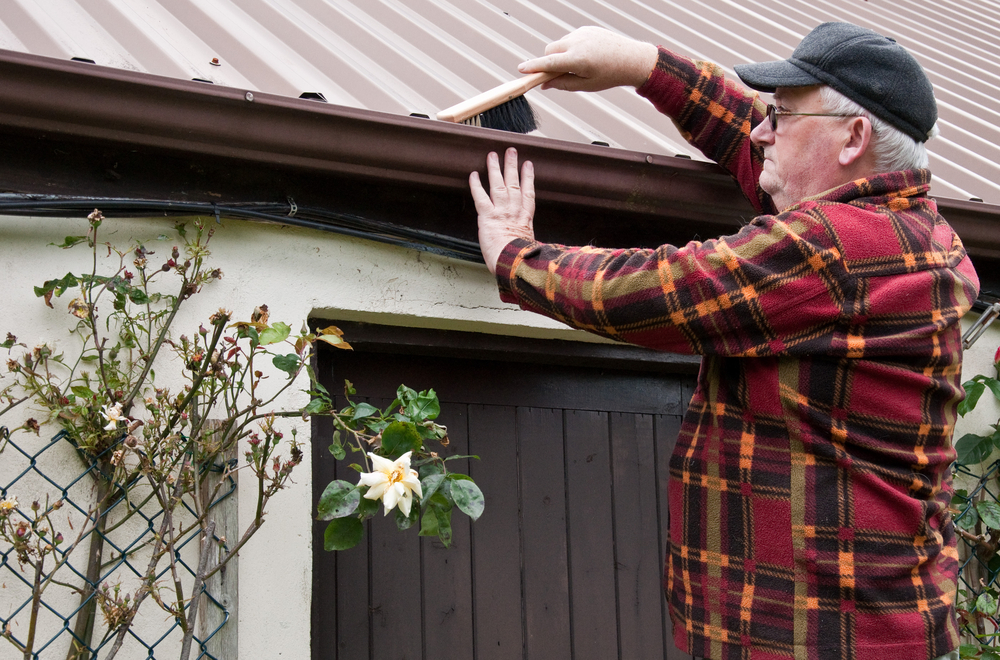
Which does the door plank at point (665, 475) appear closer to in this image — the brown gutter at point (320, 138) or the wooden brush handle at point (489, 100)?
the brown gutter at point (320, 138)

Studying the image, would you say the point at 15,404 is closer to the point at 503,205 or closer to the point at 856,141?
the point at 503,205

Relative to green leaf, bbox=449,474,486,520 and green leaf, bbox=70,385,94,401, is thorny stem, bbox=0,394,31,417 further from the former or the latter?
green leaf, bbox=449,474,486,520

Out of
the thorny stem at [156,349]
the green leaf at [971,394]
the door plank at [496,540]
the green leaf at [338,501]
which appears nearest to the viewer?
the green leaf at [338,501]

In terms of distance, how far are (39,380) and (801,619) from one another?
5.28 ft

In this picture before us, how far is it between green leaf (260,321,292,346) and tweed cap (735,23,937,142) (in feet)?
3.73

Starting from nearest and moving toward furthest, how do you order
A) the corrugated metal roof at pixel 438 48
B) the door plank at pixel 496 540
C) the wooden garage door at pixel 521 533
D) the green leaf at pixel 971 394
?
the corrugated metal roof at pixel 438 48
the wooden garage door at pixel 521 533
the door plank at pixel 496 540
the green leaf at pixel 971 394

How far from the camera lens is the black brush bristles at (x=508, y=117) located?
90.0 inches

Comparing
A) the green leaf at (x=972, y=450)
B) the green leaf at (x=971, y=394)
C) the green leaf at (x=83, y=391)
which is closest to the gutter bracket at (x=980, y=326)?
the green leaf at (x=971, y=394)

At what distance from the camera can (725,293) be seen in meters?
1.66

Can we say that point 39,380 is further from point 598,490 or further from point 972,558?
point 972,558

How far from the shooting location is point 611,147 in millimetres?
2449

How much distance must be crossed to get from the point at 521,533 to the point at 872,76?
1.56 metres

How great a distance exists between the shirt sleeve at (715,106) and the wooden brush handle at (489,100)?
328 millimetres

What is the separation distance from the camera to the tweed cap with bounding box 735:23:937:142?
1.83 m
